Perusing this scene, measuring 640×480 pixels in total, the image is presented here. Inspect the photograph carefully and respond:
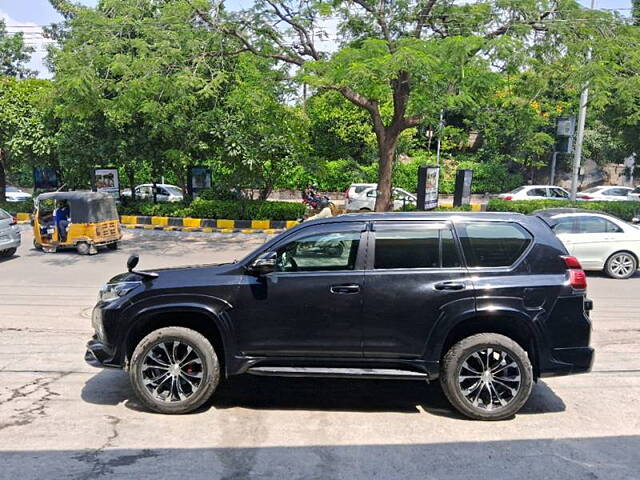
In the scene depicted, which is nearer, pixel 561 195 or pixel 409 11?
pixel 409 11

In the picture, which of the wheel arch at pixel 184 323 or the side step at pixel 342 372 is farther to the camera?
the wheel arch at pixel 184 323

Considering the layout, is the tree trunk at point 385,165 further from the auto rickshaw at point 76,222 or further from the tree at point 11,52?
the tree at point 11,52

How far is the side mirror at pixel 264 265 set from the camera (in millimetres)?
4684

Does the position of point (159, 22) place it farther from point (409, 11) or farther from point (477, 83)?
point (477, 83)

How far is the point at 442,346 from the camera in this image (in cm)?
463

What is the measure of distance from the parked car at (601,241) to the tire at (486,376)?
748 centimetres

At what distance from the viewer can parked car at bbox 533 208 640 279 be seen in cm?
1122

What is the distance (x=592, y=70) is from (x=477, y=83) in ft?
7.57

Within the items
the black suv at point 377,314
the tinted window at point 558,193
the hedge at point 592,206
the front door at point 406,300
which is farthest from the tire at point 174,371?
the tinted window at point 558,193

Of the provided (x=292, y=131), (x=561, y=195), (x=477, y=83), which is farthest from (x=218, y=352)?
(x=561, y=195)

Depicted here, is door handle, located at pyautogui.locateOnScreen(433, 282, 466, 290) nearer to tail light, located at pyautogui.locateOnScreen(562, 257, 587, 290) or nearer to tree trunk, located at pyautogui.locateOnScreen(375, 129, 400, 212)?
tail light, located at pyautogui.locateOnScreen(562, 257, 587, 290)

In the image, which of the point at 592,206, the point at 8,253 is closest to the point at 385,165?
the point at 592,206

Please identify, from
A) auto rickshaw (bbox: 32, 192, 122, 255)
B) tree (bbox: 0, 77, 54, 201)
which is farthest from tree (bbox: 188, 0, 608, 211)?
tree (bbox: 0, 77, 54, 201)

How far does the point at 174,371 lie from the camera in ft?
15.6
